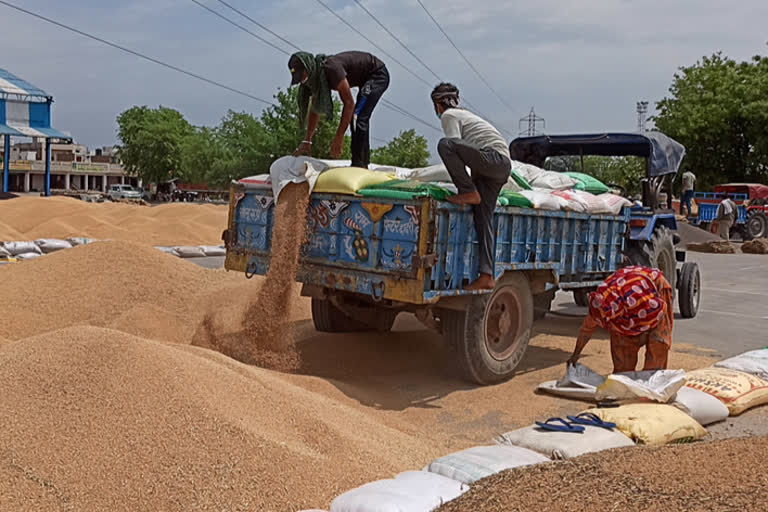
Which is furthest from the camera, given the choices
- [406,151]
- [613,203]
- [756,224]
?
[406,151]

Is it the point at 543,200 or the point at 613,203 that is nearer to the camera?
the point at 543,200

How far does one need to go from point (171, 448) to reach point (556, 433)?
221 cm

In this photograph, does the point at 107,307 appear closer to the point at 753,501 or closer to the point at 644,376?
the point at 644,376

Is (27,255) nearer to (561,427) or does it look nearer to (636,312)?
(636,312)

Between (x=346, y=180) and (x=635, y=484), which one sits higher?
(x=346, y=180)

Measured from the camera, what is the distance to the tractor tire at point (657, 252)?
939cm

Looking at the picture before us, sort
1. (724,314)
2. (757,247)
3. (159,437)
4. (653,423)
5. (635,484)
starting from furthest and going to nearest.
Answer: (757,247) → (724,314) → (653,423) → (159,437) → (635,484)

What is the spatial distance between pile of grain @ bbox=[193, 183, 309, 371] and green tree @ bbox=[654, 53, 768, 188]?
35.8 m

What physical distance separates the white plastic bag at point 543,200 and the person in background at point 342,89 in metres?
1.55

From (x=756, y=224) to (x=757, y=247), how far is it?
4.88 metres

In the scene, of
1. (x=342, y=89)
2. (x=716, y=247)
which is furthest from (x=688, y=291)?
(x=716, y=247)

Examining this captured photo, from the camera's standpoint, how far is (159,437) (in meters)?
3.82

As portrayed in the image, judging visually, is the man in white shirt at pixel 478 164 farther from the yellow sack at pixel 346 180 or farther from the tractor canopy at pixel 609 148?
the tractor canopy at pixel 609 148

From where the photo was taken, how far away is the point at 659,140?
993 cm
